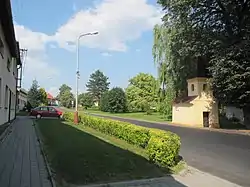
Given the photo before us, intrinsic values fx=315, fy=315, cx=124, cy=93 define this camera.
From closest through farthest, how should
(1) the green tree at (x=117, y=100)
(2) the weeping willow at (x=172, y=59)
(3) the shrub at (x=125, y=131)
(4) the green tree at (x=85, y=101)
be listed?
(3) the shrub at (x=125, y=131), (2) the weeping willow at (x=172, y=59), (1) the green tree at (x=117, y=100), (4) the green tree at (x=85, y=101)

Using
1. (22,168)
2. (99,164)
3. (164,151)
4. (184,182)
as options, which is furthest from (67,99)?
(184,182)

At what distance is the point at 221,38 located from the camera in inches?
1142

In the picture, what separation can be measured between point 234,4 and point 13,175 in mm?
28031

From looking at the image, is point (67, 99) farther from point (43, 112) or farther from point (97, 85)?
point (43, 112)

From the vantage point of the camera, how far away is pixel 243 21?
29625 millimetres

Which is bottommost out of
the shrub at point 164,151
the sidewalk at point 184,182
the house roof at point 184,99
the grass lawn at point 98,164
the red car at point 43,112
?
the sidewalk at point 184,182

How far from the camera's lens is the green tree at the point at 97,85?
415 feet

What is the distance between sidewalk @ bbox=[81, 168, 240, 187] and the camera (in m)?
6.89

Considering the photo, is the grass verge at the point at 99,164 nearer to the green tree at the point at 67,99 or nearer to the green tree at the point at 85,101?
the green tree at the point at 85,101

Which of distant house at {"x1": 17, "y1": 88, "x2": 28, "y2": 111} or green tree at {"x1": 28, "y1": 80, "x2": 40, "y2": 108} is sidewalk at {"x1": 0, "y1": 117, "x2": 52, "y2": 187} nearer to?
distant house at {"x1": 17, "y1": 88, "x2": 28, "y2": 111}

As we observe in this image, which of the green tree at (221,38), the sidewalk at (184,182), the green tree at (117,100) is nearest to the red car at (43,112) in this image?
the green tree at (221,38)

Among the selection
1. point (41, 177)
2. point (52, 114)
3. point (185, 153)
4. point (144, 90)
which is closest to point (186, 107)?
point (52, 114)

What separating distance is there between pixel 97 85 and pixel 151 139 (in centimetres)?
11994

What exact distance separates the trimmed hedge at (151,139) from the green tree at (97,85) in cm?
10596
